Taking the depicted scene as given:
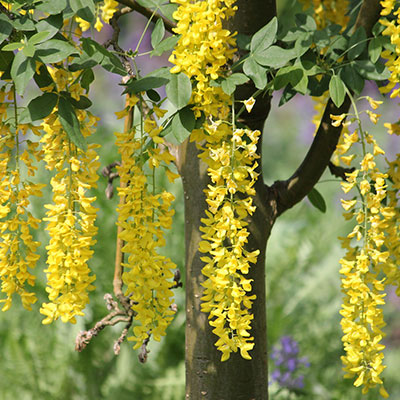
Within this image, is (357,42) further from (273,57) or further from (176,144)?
(176,144)

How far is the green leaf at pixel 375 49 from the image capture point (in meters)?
0.95

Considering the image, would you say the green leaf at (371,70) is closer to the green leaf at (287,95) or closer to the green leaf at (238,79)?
the green leaf at (287,95)

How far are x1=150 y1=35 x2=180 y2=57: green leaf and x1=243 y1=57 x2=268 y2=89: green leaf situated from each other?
0.10 meters

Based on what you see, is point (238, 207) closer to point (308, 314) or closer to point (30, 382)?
point (30, 382)

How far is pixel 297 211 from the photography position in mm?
3594

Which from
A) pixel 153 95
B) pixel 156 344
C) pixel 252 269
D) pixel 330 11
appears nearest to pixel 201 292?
pixel 252 269

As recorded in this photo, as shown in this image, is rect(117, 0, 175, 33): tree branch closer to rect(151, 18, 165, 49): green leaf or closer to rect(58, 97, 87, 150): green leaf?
rect(151, 18, 165, 49): green leaf

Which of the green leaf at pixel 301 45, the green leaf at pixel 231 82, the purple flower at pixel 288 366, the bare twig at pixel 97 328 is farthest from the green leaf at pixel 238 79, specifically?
the purple flower at pixel 288 366

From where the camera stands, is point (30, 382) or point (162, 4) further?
point (30, 382)

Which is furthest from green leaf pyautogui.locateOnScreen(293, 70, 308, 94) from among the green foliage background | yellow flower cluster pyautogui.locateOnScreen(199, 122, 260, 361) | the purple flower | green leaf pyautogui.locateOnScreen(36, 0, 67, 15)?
the green foliage background

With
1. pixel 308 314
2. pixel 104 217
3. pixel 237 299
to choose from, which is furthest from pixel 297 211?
pixel 237 299

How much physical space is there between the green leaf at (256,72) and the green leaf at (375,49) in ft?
0.65

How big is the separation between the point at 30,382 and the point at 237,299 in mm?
2099

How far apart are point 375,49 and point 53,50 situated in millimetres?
470
